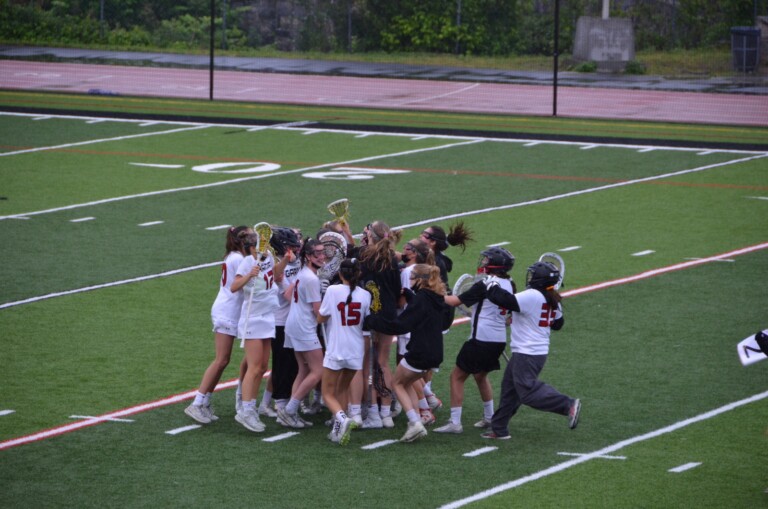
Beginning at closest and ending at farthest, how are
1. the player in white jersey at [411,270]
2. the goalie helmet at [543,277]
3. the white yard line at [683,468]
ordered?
the white yard line at [683,468]
the goalie helmet at [543,277]
the player in white jersey at [411,270]

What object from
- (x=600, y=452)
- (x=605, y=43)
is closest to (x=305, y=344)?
(x=600, y=452)

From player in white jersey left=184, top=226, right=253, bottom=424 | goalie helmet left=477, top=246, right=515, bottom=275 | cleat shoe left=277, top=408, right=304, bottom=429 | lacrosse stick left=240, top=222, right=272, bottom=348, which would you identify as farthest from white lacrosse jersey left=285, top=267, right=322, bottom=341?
goalie helmet left=477, top=246, right=515, bottom=275

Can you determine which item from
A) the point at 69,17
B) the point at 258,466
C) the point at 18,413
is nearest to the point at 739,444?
the point at 258,466

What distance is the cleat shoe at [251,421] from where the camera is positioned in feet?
37.4

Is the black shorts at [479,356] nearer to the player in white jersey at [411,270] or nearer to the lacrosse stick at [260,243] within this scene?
the player in white jersey at [411,270]

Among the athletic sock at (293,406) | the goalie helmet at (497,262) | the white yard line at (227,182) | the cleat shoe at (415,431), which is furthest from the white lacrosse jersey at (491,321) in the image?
the white yard line at (227,182)

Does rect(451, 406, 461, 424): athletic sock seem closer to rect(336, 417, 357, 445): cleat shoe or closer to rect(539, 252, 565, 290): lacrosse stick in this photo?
rect(336, 417, 357, 445): cleat shoe

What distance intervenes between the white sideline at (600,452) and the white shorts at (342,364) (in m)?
1.71

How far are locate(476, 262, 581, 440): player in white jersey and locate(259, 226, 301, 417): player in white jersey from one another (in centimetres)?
178

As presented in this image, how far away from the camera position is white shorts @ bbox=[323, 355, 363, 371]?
11.2 meters

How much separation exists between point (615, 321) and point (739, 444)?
13.7 ft

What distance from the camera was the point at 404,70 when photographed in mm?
45875

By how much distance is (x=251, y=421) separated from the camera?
37.4 ft

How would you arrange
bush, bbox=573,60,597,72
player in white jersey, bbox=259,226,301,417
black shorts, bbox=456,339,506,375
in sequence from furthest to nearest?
bush, bbox=573,60,597,72 < player in white jersey, bbox=259,226,301,417 < black shorts, bbox=456,339,506,375
